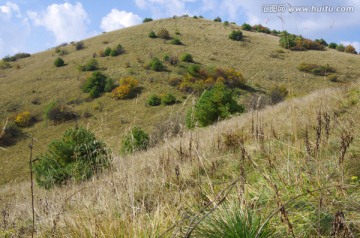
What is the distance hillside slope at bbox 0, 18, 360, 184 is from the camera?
108 feet

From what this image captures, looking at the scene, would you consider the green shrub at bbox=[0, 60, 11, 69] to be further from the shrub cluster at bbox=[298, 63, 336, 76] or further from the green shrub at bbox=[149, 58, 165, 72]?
the shrub cluster at bbox=[298, 63, 336, 76]

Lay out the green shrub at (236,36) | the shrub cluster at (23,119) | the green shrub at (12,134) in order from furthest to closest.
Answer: the green shrub at (236,36)
the shrub cluster at (23,119)
the green shrub at (12,134)

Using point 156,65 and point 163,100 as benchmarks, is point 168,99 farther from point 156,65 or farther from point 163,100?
point 156,65


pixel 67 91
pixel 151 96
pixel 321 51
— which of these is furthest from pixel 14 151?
pixel 321 51

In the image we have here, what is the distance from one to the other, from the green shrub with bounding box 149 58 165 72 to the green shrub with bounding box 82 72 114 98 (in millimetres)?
5971

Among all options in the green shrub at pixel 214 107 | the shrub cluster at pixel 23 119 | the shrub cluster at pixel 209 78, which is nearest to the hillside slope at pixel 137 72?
the shrub cluster at pixel 23 119

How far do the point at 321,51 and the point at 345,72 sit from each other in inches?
414

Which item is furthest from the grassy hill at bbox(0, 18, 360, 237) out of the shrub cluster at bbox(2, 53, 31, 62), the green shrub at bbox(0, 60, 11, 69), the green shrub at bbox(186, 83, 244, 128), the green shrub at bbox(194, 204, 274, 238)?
the green shrub at bbox(186, 83, 244, 128)

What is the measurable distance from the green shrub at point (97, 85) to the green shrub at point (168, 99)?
8.00 m

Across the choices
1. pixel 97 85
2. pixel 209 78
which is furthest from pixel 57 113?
pixel 209 78

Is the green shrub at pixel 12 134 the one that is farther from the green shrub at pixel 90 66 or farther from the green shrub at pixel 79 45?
the green shrub at pixel 79 45

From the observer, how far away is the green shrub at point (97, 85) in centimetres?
3843

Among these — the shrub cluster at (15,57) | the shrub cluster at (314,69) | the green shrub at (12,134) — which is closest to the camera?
the green shrub at (12,134)

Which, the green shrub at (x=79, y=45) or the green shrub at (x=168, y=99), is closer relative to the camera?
the green shrub at (x=168, y=99)
